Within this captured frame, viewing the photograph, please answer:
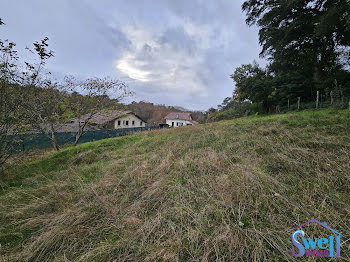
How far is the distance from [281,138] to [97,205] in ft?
13.9

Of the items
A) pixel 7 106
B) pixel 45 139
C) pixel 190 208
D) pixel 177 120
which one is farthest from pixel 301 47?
pixel 177 120

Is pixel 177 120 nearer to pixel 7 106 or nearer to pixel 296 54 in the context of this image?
Answer: pixel 296 54

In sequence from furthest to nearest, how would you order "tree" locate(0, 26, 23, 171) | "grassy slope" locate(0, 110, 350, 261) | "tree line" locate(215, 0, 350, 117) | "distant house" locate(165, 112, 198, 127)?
"distant house" locate(165, 112, 198, 127) < "tree line" locate(215, 0, 350, 117) < "tree" locate(0, 26, 23, 171) < "grassy slope" locate(0, 110, 350, 261)

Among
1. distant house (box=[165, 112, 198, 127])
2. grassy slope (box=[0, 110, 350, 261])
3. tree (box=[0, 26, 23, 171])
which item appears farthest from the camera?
distant house (box=[165, 112, 198, 127])

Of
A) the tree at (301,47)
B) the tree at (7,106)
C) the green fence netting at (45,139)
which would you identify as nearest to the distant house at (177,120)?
the green fence netting at (45,139)

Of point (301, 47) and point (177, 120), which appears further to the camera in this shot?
point (177, 120)

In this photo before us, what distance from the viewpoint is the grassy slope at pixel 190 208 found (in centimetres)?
134

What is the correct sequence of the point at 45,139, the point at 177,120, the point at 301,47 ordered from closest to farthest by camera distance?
1. the point at 45,139
2. the point at 301,47
3. the point at 177,120

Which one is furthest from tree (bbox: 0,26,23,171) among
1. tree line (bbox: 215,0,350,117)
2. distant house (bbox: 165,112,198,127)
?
distant house (bbox: 165,112,198,127)

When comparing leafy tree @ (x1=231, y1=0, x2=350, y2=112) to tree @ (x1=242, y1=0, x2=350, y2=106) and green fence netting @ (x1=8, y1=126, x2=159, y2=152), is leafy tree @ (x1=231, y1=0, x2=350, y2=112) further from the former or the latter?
green fence netting @ (x1=8, y1=126, x2=159, y2=152)

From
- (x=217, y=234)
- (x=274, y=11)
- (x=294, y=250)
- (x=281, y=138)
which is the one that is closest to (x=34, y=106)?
(x=217, y=234)

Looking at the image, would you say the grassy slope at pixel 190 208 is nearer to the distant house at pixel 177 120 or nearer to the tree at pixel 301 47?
the tree at pixel 301 47

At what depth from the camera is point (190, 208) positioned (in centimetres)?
178

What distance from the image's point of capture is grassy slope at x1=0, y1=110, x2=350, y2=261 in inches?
52.8
